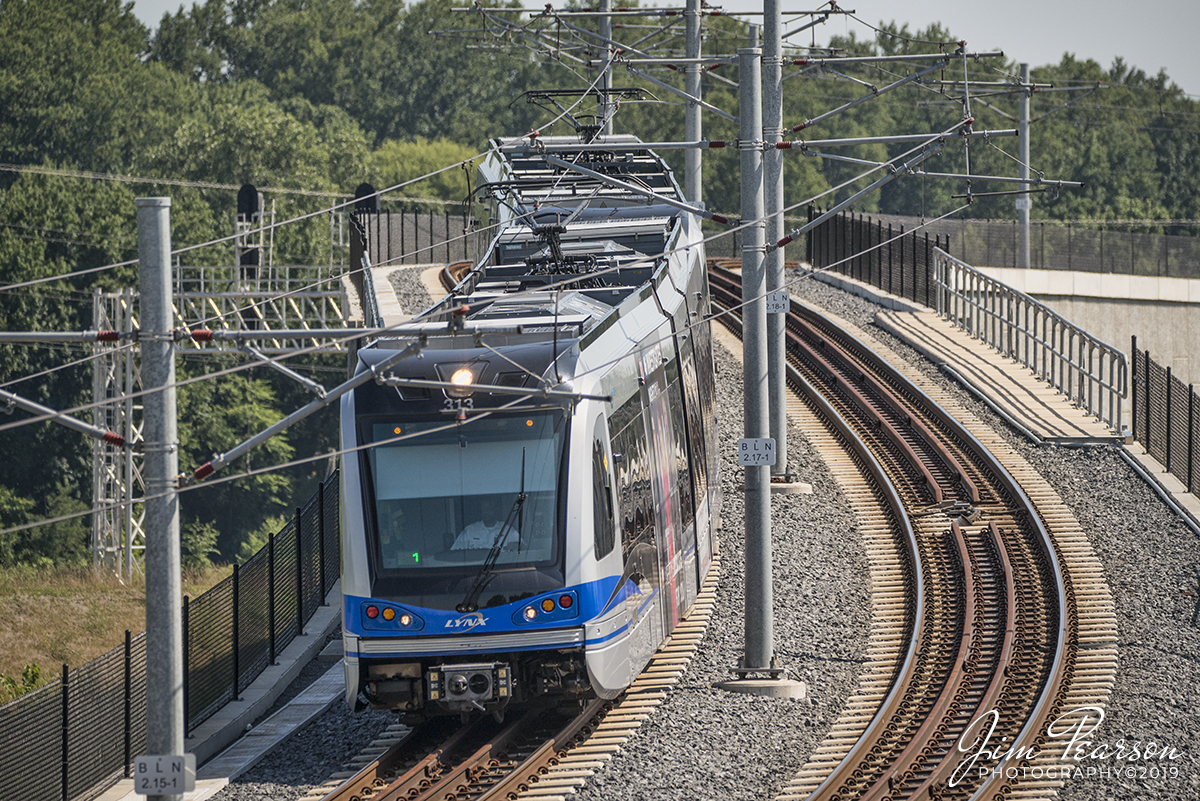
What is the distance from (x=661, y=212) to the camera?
21781mm

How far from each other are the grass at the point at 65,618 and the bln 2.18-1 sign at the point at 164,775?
59.3ft

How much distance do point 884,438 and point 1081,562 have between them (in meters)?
5.68

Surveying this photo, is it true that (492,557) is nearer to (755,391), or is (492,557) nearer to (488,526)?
(488,526)

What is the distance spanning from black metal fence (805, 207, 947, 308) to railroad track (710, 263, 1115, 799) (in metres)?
5.73

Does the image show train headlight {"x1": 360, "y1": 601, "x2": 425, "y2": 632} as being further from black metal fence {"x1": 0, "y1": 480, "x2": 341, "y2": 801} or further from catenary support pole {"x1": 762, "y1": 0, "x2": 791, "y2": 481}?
catenary support pole {"x1": 762, "y1": 0, "x2": 791, "y2": 481}

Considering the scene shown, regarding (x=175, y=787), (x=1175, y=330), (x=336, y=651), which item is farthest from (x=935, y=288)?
(x=175, y=787)

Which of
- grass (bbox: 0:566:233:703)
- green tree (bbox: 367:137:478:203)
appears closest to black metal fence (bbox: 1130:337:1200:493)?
grass (bbox: 0:566:233:703)

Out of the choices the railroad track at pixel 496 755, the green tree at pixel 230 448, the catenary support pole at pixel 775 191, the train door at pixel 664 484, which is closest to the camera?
the railroad track at pixel 496 755

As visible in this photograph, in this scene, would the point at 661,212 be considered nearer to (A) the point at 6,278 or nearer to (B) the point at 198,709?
(B) the point at 198,709

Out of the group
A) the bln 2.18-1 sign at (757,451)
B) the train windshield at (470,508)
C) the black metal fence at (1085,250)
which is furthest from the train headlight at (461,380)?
the black metal fence at (1085,250)

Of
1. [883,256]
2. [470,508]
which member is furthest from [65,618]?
[470,508]

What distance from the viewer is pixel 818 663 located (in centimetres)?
1719

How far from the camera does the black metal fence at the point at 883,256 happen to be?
34.2 m

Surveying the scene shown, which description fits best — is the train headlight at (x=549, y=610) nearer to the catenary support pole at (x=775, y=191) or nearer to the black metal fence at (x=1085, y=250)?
the catenary support pole at (x=775, y=191)
